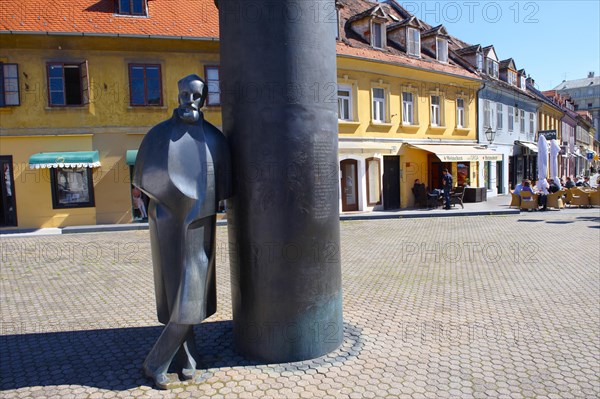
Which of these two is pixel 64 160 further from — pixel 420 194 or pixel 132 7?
pixel 420 194

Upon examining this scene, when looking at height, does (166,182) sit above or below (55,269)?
above

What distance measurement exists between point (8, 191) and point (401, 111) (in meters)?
17.3

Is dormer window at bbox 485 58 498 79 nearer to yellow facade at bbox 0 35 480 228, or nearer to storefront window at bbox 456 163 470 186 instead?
storefront window at bbox 456 163 470 186

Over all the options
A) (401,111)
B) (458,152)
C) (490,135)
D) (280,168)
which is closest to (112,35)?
(401,111)

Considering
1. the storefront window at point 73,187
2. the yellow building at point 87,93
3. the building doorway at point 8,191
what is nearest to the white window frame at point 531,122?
the yellow building at point 87,93

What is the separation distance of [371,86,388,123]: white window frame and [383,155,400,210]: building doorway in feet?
6.18

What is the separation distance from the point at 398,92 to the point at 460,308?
18194mm

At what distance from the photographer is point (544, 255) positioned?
9.66 meters

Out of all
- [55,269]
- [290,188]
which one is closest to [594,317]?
[290,188]

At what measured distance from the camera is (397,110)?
2262 cm

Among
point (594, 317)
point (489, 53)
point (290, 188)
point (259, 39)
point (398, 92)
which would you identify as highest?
point (489, 53)

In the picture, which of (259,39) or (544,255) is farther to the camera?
(544,255)

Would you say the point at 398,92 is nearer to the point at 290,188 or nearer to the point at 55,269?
the point at 55,269

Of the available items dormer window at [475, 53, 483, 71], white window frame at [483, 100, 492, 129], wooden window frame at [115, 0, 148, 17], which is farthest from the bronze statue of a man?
dormer window at [475, 53, 483, 71]
